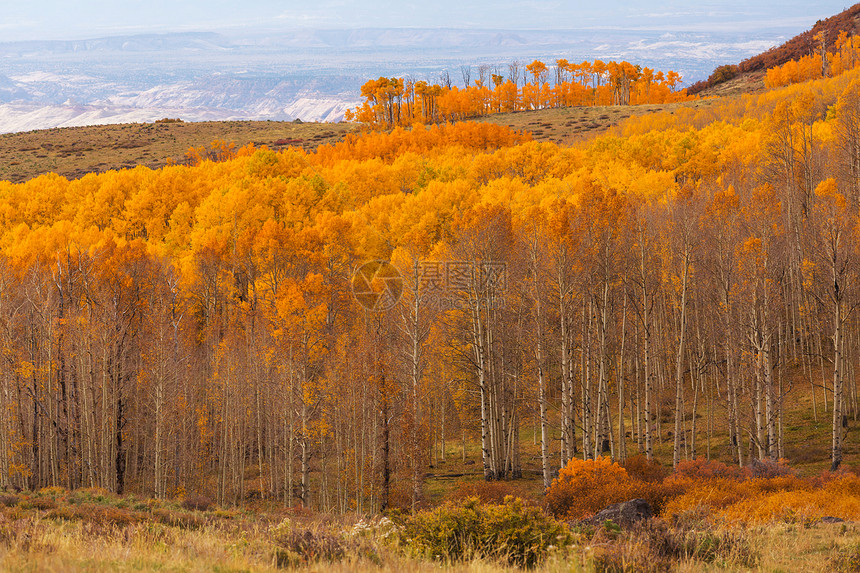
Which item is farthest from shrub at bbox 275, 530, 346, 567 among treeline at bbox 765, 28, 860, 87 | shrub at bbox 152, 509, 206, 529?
treeline at bbox 765, 28, 860, 87

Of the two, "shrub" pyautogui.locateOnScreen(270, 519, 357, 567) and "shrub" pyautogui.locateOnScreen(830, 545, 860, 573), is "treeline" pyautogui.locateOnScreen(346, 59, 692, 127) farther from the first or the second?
"shrub" pyautogui.locateOnScreen(830, 545, 860, 573)

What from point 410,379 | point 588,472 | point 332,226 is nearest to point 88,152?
point 332,226

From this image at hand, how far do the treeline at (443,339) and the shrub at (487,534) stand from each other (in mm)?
15982

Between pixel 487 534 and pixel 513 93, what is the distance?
16905 cm

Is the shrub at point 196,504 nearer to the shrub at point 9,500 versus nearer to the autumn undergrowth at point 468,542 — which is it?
the shrub at point 9,500

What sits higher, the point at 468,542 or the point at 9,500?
the point at 468,542

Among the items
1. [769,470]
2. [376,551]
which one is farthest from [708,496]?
[376,551]

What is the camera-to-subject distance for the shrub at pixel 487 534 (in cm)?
1305

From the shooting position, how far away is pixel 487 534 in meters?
13.5

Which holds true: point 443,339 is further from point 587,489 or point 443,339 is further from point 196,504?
point 587,489

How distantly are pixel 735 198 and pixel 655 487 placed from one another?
21460 mm

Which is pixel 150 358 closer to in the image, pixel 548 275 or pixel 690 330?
pixel 548 275

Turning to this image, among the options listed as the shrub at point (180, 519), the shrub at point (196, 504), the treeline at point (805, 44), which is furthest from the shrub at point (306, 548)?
the treeline at point (805, 44)

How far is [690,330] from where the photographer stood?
46375 mm
